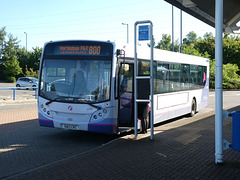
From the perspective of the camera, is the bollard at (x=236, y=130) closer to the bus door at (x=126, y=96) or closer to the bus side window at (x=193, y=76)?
the bus door at (x=126, y=96)

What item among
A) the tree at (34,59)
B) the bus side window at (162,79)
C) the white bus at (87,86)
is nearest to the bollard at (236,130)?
the white bus at (87,86)

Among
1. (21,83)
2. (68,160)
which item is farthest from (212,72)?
(68,160)

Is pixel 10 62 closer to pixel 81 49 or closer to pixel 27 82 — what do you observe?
pixel 27 82

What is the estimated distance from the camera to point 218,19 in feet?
19.5

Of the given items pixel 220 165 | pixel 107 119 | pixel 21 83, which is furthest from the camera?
pixel 21 83

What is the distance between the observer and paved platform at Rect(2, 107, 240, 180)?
5.34 meters

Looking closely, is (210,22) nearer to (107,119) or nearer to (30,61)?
(107,119)

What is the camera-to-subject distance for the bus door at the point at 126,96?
8792 millimetres

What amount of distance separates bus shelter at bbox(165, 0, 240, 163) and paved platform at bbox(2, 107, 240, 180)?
0.55 m

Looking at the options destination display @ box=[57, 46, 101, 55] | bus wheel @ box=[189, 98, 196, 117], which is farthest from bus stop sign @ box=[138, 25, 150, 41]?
bus wheel @ box=[189, 98, 196, 117]

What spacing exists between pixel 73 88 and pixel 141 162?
3.17 m

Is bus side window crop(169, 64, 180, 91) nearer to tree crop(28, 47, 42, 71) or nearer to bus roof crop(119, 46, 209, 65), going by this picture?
bus roof crop(119, 46, 209, 65)

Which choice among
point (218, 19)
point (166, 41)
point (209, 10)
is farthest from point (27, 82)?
point (166, 41)

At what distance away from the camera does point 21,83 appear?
123ft
